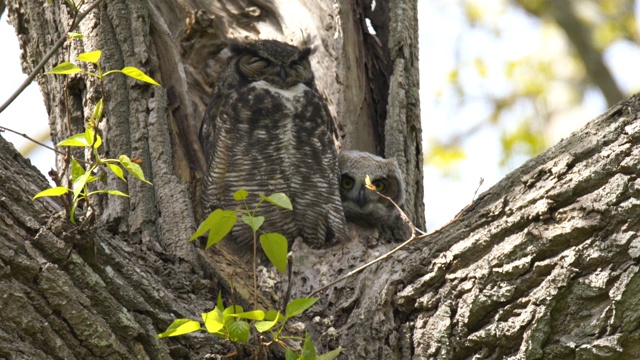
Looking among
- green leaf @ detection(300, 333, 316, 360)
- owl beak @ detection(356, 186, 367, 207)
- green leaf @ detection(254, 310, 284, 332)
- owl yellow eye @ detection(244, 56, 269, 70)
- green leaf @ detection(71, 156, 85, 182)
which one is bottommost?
green leaf @ detection(300, 333, 316, 360)

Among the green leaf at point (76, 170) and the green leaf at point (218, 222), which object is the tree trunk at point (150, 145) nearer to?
the green leaf at point (76, 170)

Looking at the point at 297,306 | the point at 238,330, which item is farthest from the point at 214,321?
the point at 297,306

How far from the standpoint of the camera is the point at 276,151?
10.4 feet

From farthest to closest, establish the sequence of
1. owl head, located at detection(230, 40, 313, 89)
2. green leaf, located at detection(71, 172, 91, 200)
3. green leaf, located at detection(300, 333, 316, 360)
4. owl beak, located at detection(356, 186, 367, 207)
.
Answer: owl beak, located at detection(356, 186, 367, 207)
owl head, located at detection(230, 40, 313, 89)
green leaf, located at detection(300, 333, 316, 360)
green leaf, located at detection(71, 172, 91, 200)

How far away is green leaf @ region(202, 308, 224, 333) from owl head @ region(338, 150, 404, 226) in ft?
6.46

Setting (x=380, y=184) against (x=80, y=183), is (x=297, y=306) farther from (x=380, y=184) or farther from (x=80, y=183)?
(x=380, y=184)

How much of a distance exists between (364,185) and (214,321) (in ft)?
7.18

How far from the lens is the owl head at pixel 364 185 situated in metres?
3.51

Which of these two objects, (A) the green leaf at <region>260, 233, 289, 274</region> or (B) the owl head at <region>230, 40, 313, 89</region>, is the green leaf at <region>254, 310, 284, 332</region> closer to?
(A) the green leaf at <region>260, 233, 289, 274</region>

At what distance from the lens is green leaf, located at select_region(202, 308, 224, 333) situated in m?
1.49

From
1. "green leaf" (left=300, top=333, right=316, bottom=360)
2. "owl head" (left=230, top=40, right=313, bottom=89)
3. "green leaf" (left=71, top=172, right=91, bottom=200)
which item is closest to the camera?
"green leaf" (left=71, top=172, right=91, bottom=200)

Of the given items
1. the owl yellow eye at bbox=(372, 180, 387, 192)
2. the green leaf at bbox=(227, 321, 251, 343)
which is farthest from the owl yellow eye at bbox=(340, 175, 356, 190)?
the green leaf at bbox=(227, 321, 251, 343)

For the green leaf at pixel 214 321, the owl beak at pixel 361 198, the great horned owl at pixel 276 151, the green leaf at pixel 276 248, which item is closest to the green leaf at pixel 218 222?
the green leaf at pixel 276 248

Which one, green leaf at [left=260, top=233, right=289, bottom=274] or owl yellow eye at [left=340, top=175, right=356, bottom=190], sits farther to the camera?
owl yellow eye at [left=340, top=175, right=356, bottom=190]
